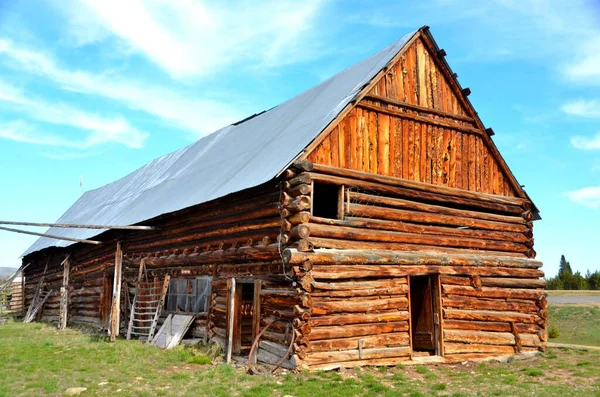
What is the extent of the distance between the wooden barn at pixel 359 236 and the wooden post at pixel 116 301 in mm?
78

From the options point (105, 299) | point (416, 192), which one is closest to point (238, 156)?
point (416, 192)

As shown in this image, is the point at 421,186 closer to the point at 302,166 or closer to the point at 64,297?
the point at 302,166

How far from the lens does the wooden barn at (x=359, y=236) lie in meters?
13.2

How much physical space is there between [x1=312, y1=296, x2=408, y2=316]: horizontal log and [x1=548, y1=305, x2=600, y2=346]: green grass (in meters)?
13.0

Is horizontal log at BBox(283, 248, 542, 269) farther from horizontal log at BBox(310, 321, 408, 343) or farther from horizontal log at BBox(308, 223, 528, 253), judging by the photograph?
horizontal log at BBox(310, 321, 408, 343)

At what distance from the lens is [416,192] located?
15484 mm

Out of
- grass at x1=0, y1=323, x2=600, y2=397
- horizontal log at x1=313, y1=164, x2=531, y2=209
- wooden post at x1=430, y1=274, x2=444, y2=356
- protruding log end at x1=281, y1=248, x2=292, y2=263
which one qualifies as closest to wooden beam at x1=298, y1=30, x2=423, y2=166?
horizontal log at x1=313, y1=164, x2=531, y2=209

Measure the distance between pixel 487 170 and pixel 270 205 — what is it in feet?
23.8

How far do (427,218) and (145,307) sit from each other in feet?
32.9

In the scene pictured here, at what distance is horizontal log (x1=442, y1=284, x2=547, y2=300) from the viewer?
15.5 meters

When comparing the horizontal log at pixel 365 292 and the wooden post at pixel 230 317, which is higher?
the horizontal log at pixel 365 292

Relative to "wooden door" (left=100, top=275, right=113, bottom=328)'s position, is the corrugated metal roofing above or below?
above

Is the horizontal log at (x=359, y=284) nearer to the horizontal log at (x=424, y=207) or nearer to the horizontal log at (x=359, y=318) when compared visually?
the horizontal log at (x=359, y=318)

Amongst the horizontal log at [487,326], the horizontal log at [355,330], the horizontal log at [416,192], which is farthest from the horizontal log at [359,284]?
the horizontal log at [416,192]
